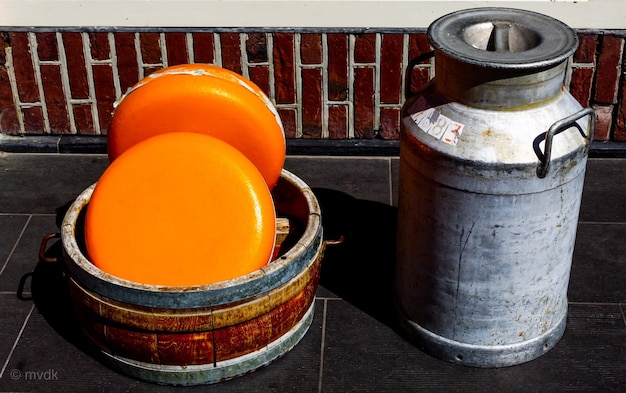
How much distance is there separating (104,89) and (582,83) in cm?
294

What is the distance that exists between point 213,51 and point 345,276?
1.71 meters

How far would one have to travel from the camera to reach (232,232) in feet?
12.2

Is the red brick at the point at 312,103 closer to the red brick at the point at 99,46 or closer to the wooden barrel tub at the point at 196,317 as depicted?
the red brick at the point at 99,46

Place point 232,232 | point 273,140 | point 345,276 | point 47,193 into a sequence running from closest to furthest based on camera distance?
1. point 232,232
2. point 273,140
3. point 345,276
4. point 47,193

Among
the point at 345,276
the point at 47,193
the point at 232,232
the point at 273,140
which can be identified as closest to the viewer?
the point at 232,232

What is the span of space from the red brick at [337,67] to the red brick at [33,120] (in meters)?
1.85

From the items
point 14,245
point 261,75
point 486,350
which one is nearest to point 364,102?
point 261,75

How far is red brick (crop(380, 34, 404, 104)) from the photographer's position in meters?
5.25

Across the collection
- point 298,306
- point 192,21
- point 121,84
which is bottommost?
point 298,306

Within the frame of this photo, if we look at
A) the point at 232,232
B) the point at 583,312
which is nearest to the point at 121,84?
the point at 232,232

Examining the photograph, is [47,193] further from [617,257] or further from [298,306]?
[617,257]

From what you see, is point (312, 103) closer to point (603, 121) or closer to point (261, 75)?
point (261, 75)

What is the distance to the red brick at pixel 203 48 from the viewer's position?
17.3 feet

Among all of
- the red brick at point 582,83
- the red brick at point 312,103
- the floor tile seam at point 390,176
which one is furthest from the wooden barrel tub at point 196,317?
the red brick at point 582,83
